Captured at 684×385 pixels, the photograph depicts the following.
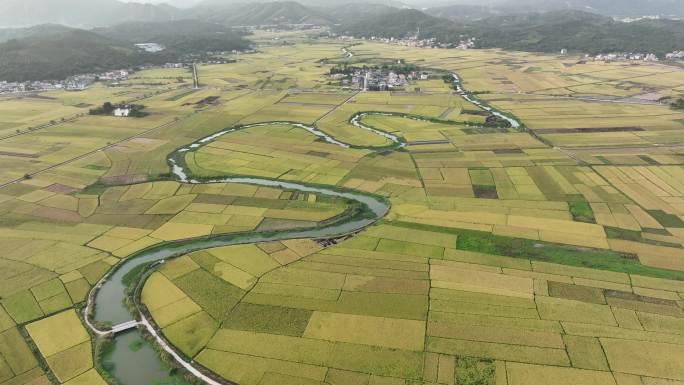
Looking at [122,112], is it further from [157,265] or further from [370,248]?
[370,248]

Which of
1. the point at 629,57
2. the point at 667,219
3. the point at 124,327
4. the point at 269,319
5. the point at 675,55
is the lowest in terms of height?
the point at 124,327

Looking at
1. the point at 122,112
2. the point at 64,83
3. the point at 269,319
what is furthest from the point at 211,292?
the point at 64,83

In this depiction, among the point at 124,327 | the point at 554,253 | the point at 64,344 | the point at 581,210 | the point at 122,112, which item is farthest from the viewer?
the point at 122,112

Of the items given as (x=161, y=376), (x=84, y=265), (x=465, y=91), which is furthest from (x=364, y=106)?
(x=161, y=376)

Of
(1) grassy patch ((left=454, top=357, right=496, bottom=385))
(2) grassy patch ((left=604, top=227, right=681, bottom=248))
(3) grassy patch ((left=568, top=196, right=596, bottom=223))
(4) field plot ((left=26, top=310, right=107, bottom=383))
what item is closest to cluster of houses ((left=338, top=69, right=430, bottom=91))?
(3) grassy patch ((left=568, top=196, right=596, bottom=223))

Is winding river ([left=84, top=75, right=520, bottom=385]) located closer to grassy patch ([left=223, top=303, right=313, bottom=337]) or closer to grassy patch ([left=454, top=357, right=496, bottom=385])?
grassy patch ([left=223, top=303, right=313, bottom=337])

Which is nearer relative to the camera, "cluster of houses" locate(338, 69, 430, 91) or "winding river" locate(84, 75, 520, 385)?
"winding river" locate(84, 75, 520, 385)

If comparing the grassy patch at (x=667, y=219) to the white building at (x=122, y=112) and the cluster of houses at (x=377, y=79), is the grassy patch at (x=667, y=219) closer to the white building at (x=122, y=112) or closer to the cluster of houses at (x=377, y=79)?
the cluster of houses at (x=377, y=79)
